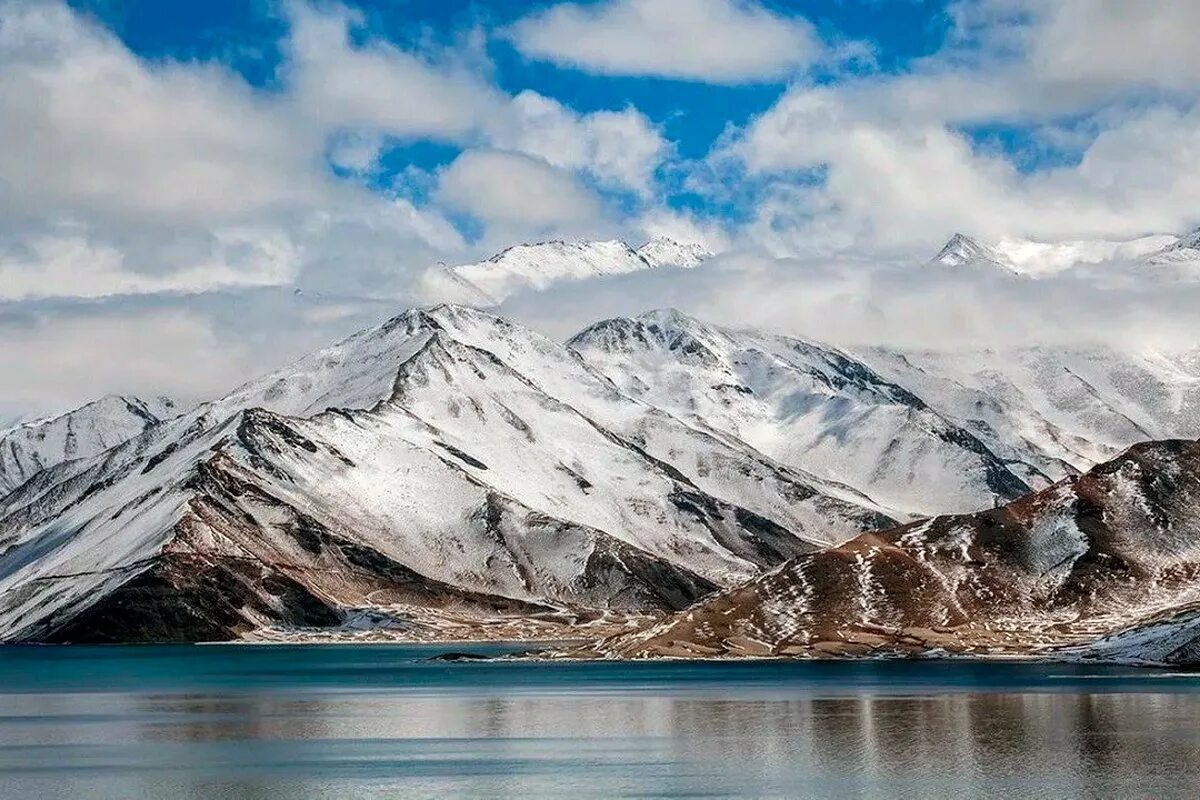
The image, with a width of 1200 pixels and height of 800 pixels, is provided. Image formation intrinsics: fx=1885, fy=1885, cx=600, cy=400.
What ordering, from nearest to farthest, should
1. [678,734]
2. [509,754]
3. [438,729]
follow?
[509,754] < [678,734] < [438,729]

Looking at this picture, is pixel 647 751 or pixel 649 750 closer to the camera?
pixel 647 751

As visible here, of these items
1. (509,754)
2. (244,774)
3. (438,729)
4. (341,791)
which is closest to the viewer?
(341,791)

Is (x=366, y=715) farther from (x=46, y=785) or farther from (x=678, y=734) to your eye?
(x=46, y=785)

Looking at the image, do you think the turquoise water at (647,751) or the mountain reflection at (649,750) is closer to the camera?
the turquoise water at (647,751)

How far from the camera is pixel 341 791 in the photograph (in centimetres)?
12644

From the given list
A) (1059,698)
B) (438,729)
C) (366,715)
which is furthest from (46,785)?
(1059,698)

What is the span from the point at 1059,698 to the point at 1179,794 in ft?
263

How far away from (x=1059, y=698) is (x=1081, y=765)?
64067 mm

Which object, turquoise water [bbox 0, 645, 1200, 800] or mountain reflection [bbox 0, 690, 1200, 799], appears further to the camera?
mountain reflection [bbox 0, 690, 1200, 799]

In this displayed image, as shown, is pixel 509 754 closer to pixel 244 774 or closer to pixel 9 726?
pixel 244 774

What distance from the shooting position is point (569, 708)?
199750mm

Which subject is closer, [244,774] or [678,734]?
[244,774]

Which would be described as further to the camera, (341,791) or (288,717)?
(288,717)

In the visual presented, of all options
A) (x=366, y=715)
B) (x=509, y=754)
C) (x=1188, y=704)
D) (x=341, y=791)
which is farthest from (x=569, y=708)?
(x=341, y=791)
